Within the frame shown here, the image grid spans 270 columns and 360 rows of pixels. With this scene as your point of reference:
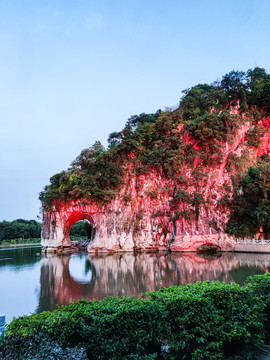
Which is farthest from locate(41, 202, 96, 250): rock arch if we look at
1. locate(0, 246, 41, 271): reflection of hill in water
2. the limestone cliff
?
locate(0, 246, 41, 271): reflection of hill in water

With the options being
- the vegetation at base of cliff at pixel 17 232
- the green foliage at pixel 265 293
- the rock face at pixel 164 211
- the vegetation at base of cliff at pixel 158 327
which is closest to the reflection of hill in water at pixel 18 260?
the rock face at pixel 164 211

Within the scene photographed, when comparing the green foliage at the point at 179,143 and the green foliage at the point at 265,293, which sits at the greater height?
the green foliage at the point at 179,143

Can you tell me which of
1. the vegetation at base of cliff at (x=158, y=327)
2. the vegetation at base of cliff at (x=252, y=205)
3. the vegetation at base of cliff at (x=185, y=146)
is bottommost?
the vegetation at base of cliff at (x=158, y=327)

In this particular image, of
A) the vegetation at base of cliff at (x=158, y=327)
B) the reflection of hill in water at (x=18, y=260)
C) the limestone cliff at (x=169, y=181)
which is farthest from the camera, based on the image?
the limestone cliff at (x=169, y=181)

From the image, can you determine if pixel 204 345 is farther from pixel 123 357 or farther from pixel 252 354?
pixel 123 357

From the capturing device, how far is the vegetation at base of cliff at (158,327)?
251cm

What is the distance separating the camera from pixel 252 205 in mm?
19312

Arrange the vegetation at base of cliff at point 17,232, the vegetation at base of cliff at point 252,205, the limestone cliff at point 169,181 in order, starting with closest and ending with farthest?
the vegetation at base of cliff at point 252,205
the limestone cliff at point 169,181
the vegetation at base of cliff at point 17,232

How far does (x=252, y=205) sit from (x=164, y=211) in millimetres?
7964

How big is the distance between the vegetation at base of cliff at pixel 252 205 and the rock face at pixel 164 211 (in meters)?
0.83

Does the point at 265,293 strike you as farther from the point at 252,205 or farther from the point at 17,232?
the point at 17,232

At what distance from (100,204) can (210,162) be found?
1186 cm

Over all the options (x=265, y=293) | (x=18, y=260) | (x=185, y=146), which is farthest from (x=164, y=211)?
(x=265, y=293)

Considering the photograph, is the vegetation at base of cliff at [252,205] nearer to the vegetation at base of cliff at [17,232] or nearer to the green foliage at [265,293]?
the green foliage at [265,293]
